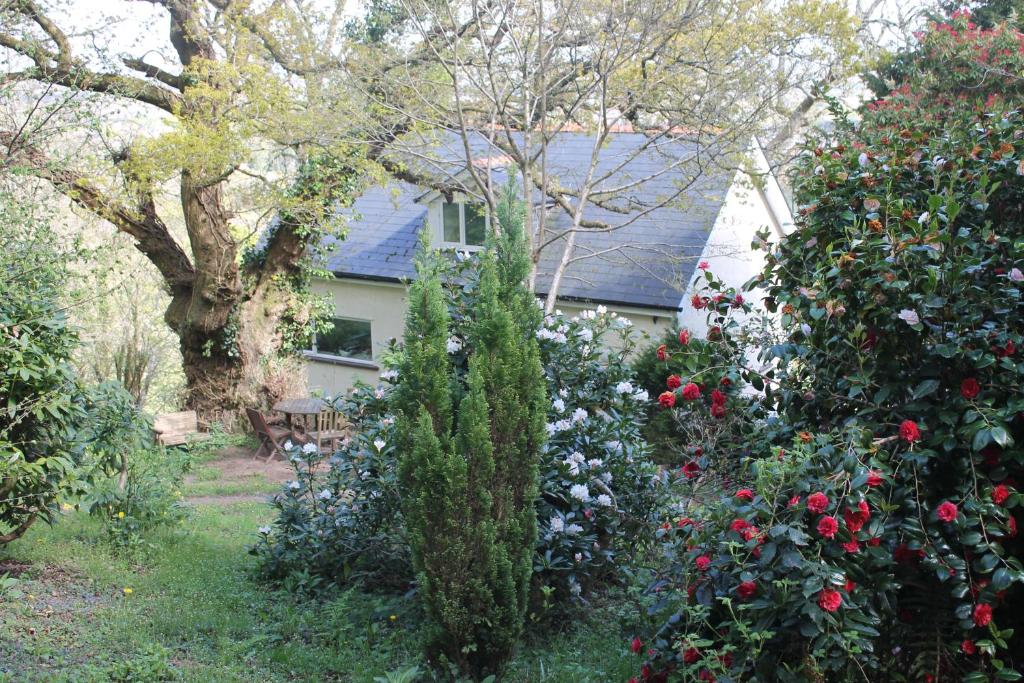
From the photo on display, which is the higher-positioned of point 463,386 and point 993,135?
point 993,135

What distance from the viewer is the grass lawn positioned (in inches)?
180

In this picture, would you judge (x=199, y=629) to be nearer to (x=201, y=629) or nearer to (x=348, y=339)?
(x=201, y=629)

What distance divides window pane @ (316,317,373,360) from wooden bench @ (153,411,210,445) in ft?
19.5

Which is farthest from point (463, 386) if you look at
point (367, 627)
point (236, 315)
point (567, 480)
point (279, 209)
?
point (236, 315)

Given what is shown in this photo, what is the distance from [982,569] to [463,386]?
2.75m

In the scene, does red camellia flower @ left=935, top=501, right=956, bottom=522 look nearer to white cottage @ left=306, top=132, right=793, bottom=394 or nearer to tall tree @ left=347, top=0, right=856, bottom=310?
tall tree @ left=347, top=0, right=856, bottom=310

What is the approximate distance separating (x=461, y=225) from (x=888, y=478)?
15696mm

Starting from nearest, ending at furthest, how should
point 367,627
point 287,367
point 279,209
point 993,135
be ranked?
point 993,135 → point 367,627 → point 279,209 → point 287,367

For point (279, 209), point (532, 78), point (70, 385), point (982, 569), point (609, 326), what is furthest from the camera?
point (279, 209)

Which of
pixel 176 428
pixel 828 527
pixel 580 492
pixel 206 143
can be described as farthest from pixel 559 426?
pixel 176 428

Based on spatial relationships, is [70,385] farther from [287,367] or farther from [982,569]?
[287,367]

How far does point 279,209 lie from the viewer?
47.7ft

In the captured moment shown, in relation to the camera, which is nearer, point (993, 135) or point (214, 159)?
point (993, 135)

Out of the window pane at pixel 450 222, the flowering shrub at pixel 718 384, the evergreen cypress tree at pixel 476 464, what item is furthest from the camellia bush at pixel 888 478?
the window pane at pixel 450 222
